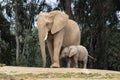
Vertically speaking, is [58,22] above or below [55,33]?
above

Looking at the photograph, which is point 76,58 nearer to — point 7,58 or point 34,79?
point 34,79

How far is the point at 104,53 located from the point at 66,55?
1425 cm

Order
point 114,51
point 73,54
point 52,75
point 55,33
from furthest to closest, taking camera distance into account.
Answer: point 114,51 < point 55,33 < point 73,54 < point 52,75

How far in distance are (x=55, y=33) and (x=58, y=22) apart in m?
0.56

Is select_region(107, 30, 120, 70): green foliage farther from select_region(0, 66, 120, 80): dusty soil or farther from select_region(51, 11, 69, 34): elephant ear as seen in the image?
select_region(0, 66, 120, 80): dusty soil

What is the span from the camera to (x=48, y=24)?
20172 millimetres

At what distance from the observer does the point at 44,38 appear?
19547 mm

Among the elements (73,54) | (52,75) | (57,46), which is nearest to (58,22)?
(57,46)

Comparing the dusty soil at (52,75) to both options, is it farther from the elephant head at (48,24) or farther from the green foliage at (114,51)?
A: the green foliage at (114,51)

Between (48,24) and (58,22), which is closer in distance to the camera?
(48,24)

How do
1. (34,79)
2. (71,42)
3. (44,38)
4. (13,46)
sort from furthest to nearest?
(13,46)
(71,42)
(44,38)
(34,79)

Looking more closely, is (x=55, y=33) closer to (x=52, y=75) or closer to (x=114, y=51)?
(x=52, y=75)

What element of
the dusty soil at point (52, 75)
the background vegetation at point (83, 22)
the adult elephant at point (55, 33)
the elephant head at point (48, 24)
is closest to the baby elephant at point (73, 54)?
the adult elephant at point (55, 33)

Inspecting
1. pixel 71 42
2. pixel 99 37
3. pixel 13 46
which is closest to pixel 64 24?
pixel 71 42
